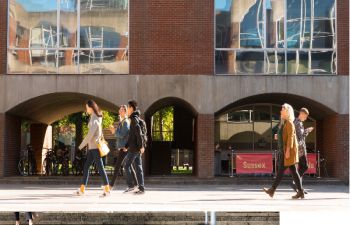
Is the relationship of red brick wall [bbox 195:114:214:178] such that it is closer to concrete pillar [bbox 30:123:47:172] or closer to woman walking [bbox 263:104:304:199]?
woman walking [bbox 263:104:304:199]

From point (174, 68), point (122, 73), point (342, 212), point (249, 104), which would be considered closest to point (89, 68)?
point (122, 73)

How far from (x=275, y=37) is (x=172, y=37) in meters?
3.29

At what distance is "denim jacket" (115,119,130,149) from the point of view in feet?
42.2

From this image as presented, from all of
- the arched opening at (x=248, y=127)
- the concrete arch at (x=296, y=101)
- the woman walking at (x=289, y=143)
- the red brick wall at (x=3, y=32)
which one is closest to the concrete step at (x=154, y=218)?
the woman walking at (x=289, y=143)

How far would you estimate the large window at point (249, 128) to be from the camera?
24.0m

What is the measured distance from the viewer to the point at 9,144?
19812 mm

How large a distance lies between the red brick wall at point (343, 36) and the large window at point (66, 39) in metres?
6.68

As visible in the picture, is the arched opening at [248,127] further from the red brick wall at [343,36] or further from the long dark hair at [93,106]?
the long dark hair at [93,106]

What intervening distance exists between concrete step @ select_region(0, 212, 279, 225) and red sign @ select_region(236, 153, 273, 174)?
32.4 ft

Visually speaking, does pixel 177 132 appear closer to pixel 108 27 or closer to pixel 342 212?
pixel 108 27

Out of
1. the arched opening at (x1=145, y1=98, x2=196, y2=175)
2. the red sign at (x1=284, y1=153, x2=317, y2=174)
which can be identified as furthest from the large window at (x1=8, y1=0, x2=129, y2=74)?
the red sign at (x1=284, y1=153, x2=317, y2=174)

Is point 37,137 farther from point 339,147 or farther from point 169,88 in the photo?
point 339,147

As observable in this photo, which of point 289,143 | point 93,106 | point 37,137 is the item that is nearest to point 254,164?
point 289,143

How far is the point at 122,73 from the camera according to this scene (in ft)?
63.9
